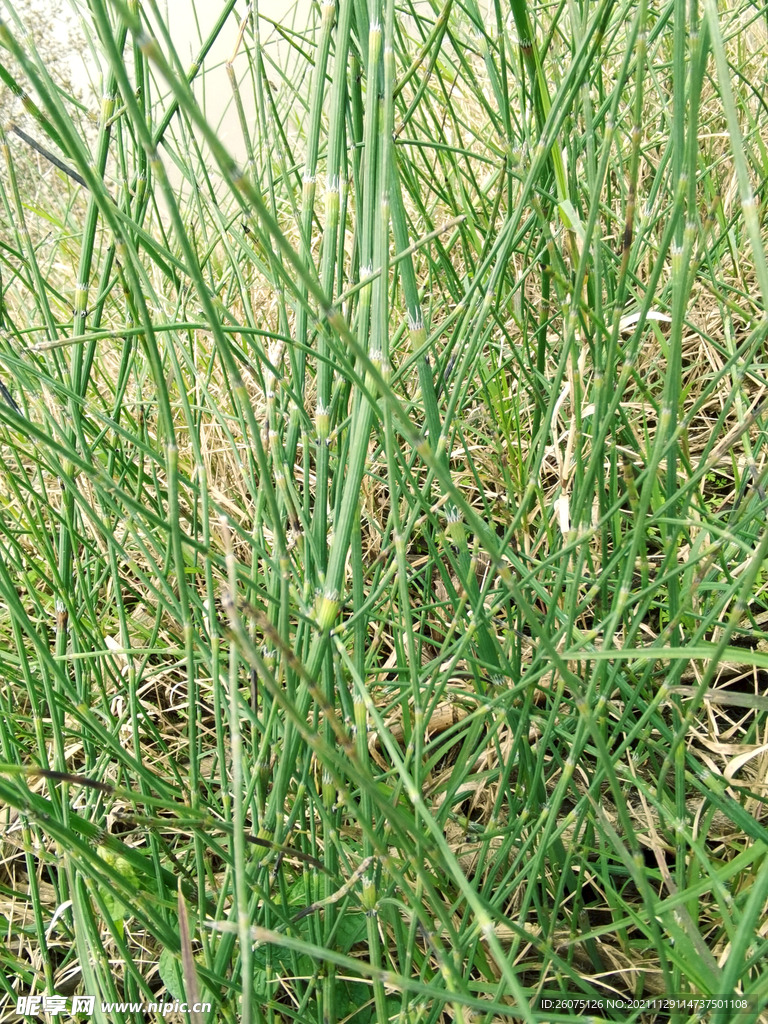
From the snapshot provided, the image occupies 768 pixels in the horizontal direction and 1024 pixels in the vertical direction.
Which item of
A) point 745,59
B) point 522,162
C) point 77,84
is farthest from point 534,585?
point 77,84

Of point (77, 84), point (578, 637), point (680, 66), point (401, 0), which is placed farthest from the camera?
point (77, 84)

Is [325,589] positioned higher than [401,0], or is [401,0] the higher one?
[401,0]

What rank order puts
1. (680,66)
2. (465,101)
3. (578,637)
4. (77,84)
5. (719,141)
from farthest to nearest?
(77,84) → (465,101) → (719,141) → (578,637) → (680,66)

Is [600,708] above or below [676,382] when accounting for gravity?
below

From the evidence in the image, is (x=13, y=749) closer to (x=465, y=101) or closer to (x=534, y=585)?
(x=534, y=585)

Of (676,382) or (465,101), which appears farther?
(465,101)

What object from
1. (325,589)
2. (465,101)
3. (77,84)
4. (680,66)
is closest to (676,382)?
(680,66)

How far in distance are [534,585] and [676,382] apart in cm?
29

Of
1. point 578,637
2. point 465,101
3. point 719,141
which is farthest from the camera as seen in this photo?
point 465,101

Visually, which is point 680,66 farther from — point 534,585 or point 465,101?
point 465,101

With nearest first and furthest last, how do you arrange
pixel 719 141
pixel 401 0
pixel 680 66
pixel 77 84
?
pixel 680 66
pixel 401 0
pixel 719 141
pixel 77 84

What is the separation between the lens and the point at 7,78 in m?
0.61

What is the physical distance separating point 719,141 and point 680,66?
4.06 feet

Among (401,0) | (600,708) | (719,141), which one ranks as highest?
(401,0)
